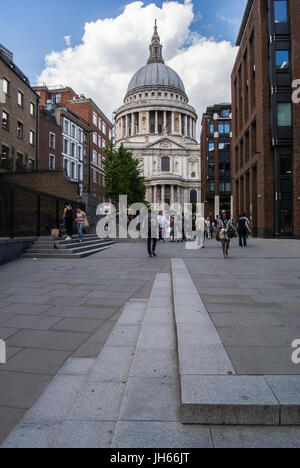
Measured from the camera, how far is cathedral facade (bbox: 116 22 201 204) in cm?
8450

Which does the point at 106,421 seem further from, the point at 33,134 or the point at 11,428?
the point at 33,134

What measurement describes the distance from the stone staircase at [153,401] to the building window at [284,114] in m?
26.0

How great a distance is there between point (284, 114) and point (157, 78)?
80918 mm

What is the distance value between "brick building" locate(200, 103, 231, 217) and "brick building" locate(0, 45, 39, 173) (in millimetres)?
35743

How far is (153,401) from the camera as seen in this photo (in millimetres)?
2279

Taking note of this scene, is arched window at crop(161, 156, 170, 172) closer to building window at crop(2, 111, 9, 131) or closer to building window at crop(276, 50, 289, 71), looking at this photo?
building window at crop(276, 50, 289, 71)

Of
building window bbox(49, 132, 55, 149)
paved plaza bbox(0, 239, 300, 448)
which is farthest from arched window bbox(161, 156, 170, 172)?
paved plaza bbox(0, 239, 300, 448)

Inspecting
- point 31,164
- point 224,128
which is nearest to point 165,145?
point 224,128

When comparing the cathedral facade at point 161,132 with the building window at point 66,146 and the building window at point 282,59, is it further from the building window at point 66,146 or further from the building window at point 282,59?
the building window at point 282,59

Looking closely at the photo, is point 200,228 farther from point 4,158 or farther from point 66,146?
point 66,146

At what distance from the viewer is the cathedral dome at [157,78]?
3814 inches

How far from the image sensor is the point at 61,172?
20.7m

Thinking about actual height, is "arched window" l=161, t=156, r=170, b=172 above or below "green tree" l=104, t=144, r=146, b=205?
above

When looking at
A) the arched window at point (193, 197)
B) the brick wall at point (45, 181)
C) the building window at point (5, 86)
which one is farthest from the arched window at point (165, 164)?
the brick wall at point (45, 181)
